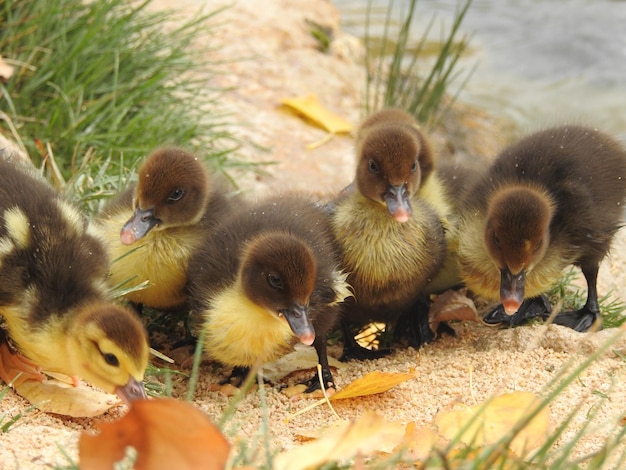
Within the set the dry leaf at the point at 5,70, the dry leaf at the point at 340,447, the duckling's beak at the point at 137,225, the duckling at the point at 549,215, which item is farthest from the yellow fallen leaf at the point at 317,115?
the dry leaf at the point at 340,447

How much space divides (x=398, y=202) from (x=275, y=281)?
0.80 metres

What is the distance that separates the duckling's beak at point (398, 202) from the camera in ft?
11.7

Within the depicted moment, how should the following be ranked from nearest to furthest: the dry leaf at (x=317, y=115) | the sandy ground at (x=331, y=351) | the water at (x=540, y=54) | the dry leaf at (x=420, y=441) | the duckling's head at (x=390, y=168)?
the dry leaf at (x=420, y=441), the sandy ground at (x=331, y=351), the duckling's head at (x=390, y=168), the dry leaf at (x=317, y=115), the water at (x=540, y=54)

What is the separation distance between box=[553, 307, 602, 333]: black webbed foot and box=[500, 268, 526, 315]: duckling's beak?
0.53m

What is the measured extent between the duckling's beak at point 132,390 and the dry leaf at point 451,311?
1558 millimetres

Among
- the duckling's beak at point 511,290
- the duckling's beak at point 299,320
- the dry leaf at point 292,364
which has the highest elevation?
the duckling's beak at point 511,290

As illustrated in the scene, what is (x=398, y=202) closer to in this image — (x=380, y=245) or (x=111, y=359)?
(x=380, y=245)

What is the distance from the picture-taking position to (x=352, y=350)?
12.4 feet

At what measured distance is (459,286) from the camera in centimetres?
416

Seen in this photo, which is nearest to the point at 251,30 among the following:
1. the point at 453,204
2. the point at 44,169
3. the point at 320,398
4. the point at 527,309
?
the point at 44,169

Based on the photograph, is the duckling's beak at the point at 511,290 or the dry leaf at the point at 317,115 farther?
the dry leaf at the point at 317,115

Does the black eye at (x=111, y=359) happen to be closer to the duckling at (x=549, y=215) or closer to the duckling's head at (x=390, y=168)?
the duckling's head at (x=390, y=168)

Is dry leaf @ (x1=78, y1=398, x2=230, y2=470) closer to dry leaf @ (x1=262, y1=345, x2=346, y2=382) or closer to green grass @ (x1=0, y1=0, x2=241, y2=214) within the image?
dry leaf @ (x1=262, y1=345, x2=346, y2=382)

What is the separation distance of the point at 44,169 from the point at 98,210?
0.63m
